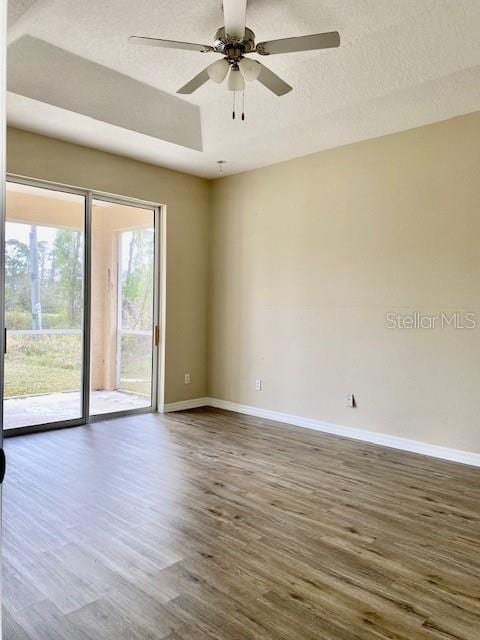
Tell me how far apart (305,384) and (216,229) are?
2268 millimetres

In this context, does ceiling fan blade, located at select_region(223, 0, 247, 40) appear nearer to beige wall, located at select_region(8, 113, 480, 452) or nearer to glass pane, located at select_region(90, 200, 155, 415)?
beige wall, located at select_region(8, 113, 480, 452)

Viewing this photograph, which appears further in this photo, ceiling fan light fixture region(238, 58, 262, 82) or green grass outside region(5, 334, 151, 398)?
green grass outside region(5, 334, 151, 398)

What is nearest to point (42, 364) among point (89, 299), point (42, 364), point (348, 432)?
point (42, 364)

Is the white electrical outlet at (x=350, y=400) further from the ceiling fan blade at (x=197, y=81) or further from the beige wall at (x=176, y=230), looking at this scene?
the ceiling fan blade at (x=197, y=81)

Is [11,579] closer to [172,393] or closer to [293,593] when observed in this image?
[293,593]

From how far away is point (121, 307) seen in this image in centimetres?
528

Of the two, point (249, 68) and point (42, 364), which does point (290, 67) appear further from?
point (42, 364)

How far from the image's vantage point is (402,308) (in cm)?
420

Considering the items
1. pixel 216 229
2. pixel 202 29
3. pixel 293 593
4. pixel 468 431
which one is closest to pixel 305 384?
pixel 468 431

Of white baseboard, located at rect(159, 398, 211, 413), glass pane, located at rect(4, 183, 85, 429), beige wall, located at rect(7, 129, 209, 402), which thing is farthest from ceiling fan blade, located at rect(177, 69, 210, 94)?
white baseboard, located at rect(159, 398, 211, 413)

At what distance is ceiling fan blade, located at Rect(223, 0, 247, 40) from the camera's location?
2.41 m

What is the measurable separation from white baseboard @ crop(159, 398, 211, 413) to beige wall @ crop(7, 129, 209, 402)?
60 millimetres

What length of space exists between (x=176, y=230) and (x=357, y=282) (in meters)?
2.28

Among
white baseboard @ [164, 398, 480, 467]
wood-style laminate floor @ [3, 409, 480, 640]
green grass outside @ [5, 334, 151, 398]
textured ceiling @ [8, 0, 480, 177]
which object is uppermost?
textured ceiling @ [8, 0, 480, 177]
